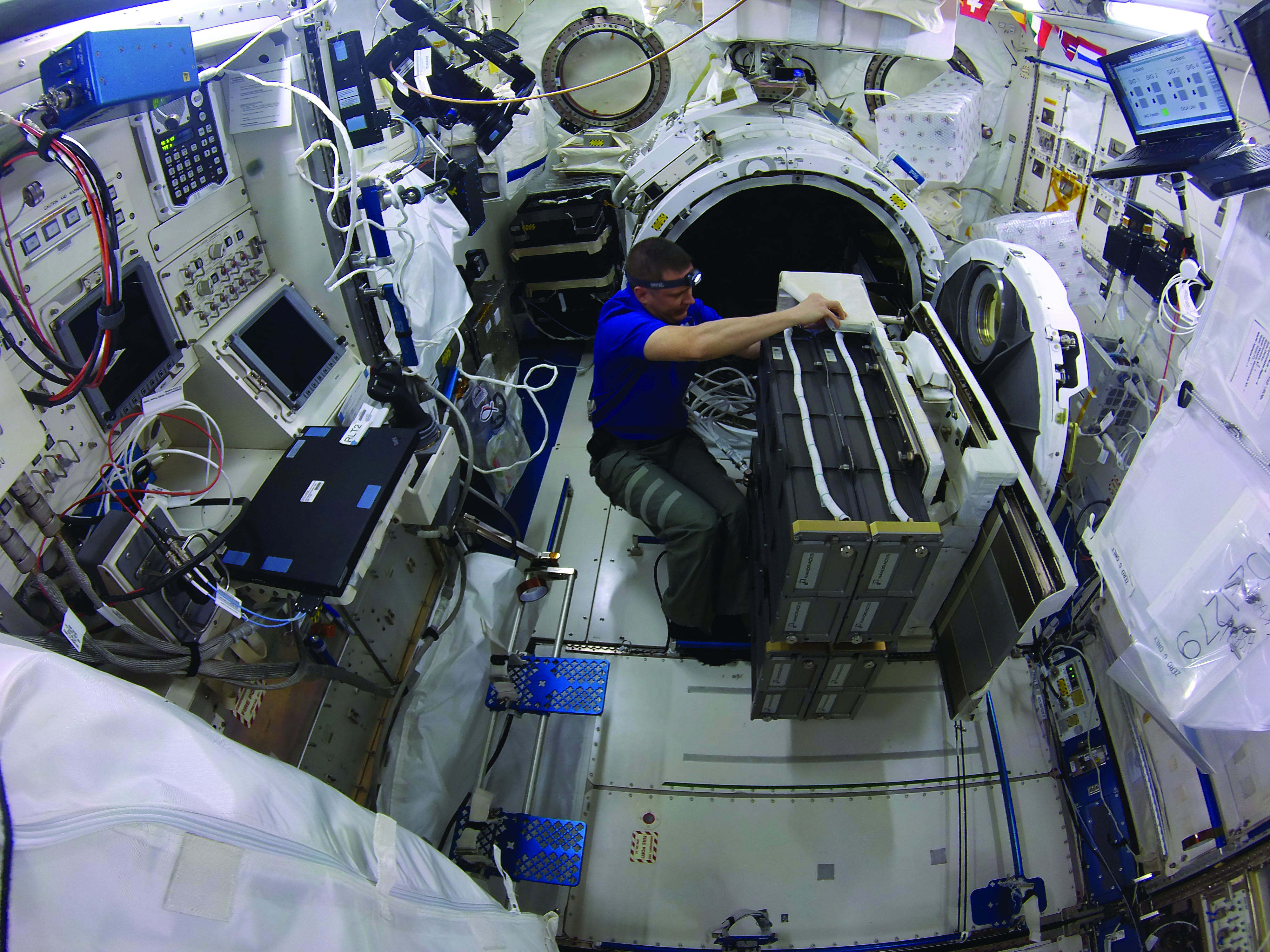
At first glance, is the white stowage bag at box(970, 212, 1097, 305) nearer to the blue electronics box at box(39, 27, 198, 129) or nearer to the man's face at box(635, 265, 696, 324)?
the man's face at box(635, 265, 696, 324)

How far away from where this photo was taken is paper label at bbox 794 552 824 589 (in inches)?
70.3

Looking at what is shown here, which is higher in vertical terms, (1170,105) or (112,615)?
(1170,105)

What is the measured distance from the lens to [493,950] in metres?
1.32

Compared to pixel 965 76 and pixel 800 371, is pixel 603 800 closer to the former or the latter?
pixel 800 371

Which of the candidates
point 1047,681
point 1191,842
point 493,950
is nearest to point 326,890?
point 493,950

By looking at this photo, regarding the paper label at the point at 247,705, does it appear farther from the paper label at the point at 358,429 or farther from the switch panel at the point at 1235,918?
the switch panel at the point at 1235,918

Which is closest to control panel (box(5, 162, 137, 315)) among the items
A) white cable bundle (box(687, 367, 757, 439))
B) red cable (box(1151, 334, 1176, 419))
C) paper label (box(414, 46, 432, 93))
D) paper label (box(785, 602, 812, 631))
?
paper label (box(414, 46, 432, 93))

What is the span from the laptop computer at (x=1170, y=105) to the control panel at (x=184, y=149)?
2638 millimetres

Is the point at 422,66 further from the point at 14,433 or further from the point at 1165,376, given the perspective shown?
the point at 1165,376

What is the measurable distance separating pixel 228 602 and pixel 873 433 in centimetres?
180

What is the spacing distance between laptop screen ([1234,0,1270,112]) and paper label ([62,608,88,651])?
2.60 meters

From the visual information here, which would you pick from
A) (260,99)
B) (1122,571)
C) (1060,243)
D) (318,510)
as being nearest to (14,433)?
(318,510)

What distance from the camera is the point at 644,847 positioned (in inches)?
88.9

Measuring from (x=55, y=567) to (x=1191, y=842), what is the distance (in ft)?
9.35
